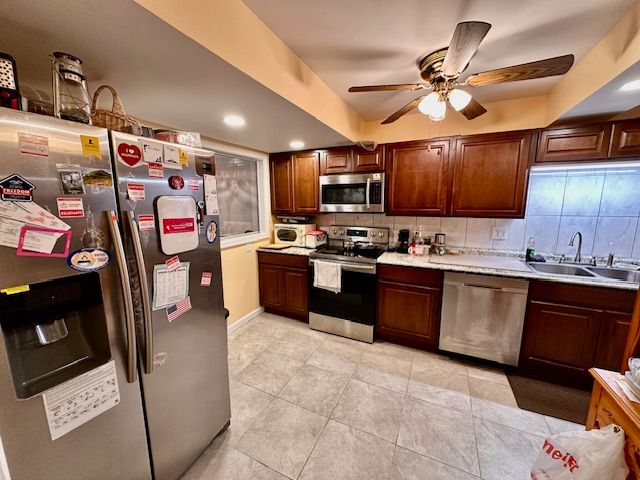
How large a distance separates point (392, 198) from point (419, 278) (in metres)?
0.91

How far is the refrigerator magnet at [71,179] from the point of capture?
83cm

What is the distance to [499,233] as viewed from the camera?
2611 mm

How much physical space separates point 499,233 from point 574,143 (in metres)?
0.94

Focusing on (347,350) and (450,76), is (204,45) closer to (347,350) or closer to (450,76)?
(450,76)

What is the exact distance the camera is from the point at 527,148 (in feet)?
7.16

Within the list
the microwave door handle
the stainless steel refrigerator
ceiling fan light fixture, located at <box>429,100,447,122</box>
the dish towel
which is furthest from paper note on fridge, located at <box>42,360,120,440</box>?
the microwave door handle

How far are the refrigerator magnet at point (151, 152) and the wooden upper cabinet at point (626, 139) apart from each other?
10.3 ft

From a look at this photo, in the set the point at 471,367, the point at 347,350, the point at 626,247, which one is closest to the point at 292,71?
the point at 347,350

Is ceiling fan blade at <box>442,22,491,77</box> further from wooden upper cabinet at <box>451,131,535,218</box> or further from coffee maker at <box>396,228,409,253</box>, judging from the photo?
coffee maker at <box>396,228,409,253</box>

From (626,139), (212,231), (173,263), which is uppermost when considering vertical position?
(626,139)

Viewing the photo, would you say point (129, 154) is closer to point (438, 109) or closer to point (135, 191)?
point (135, 191)

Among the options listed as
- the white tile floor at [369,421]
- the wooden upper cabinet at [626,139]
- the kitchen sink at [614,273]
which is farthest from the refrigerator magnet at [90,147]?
the kitchen sink at [614,273]

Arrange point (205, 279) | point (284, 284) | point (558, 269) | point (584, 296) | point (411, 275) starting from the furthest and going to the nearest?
point (284, 284), point (411, 275), point (558, 269), point (584, 296), point (205, 279)

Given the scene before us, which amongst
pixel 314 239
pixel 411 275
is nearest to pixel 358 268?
pixel 411 275
